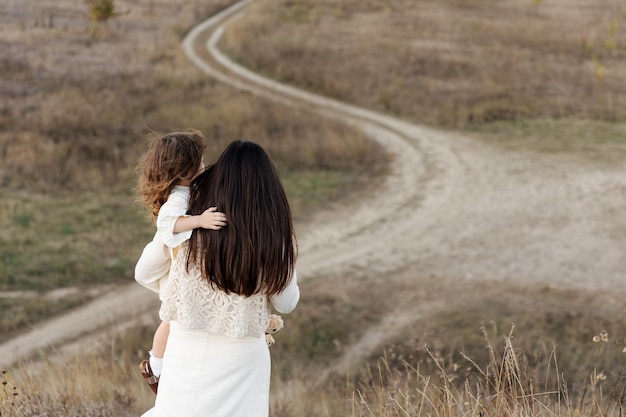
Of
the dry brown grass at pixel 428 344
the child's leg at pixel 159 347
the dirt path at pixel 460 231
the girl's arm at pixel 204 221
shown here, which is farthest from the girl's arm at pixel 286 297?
the dirt path at pixel 460 231

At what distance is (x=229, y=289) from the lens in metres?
2.72

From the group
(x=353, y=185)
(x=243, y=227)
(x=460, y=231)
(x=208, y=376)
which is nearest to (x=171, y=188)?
(x=243, y=227)

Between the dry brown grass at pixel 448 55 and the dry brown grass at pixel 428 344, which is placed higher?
the dry brown grass at pixel 448 55

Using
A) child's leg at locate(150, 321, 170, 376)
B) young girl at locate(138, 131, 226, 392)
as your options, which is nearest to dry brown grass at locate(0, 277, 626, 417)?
child's leg at locate(150, 321, 170, 376)

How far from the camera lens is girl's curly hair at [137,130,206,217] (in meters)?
2.83

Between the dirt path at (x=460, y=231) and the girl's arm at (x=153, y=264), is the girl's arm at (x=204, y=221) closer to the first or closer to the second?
the girl's arm at (x=153, y=264)

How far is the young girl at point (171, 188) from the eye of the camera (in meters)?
2.68

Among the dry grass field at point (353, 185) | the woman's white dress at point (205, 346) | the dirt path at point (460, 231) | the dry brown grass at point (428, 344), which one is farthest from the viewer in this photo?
the dirt path at point (460, 231)

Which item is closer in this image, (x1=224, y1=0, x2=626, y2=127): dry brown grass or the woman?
the woman

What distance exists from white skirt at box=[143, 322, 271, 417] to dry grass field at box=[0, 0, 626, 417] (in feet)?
2.37

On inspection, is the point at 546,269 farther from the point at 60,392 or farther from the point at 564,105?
the point at 564,105

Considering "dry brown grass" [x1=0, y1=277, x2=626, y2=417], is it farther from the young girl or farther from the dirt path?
the young girl

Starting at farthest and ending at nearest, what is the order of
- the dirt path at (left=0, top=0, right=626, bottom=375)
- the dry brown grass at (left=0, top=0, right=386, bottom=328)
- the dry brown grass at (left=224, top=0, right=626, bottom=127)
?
1. the dry brown grass at (left=224, top=0, right=626, bottom=127)
2. the dry brown grass at (left=0, top=0, right=386, bottom=328)
3. the dirt path at (left=0, top=0, right=626, bottom=375)

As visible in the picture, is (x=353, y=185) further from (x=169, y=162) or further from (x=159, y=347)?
(x=169, y=162)
